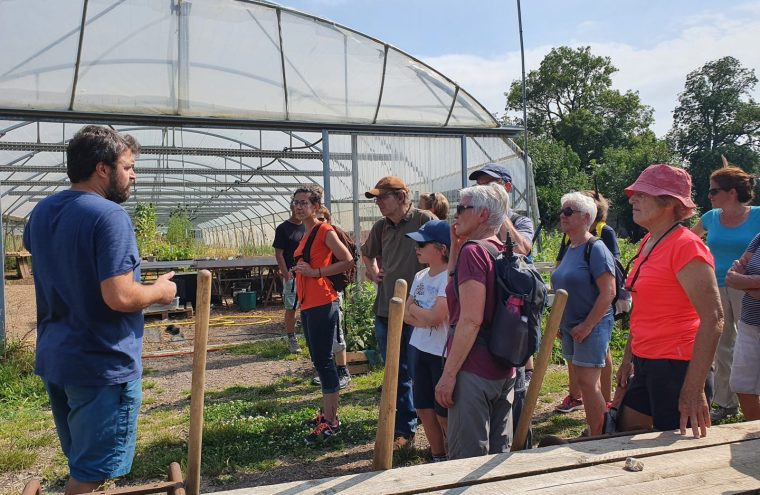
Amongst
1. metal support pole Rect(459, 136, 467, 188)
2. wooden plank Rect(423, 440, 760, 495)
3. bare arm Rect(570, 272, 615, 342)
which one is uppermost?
metal support pole Rect(459, 136, 467, 188)

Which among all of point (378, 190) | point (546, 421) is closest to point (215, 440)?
point (378, 190)

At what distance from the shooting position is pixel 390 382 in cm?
193

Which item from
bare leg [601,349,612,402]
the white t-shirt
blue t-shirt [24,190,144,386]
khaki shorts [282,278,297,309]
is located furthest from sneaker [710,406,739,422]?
khaki shorts [282,278,297,309]

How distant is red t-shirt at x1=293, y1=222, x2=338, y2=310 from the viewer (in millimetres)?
4262

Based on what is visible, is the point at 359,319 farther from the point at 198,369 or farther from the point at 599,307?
the point at 198,369

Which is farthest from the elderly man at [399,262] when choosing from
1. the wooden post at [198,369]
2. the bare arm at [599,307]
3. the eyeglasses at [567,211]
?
the wooden post at [198,369]

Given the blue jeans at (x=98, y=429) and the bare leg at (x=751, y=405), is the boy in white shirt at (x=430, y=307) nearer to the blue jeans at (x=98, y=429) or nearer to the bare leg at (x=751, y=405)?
the blue jeans at (x=98, y=429)

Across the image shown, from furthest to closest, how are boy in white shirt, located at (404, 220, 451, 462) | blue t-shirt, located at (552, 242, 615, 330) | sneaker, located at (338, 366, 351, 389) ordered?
sneaker, located at (338, 366, 351, 389) < blue t-shirt, located at (552, 242, 615, 330) < boy in white shirt, located at (404, 220, 451, 462)

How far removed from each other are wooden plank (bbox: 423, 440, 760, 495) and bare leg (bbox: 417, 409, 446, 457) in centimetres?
161

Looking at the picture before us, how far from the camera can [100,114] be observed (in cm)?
721

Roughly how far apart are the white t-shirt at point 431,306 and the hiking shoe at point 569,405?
211cm

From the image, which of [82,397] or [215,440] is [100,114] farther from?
[82,397]

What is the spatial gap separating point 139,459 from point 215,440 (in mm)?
525

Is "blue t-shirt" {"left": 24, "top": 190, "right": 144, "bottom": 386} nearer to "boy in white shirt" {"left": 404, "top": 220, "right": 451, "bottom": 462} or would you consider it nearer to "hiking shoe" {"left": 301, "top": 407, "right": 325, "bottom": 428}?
"boy in white shirt" {"left": 404, "top": 220, "right": 451, "bottom": 462}
